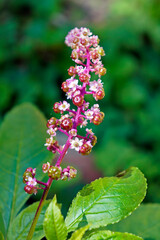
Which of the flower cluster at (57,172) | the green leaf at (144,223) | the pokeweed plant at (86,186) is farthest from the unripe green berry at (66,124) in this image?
the green leaf at (144,223)

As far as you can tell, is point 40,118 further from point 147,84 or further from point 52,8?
point 52,8

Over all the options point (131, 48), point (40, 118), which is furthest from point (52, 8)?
point (40, 118)

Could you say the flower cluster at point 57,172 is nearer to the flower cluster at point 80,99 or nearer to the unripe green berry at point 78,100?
the flower cluster at point 80,99

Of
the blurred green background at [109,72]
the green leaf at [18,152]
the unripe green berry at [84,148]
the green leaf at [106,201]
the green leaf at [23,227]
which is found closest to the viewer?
the unripe green berry at [84,148]

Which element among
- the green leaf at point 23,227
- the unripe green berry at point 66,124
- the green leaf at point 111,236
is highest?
the unripe green berry at point 66,124

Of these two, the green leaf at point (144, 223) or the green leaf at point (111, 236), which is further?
the green leaf at point (144, 223)

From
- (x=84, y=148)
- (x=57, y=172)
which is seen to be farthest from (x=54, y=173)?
(x=84, y=148)

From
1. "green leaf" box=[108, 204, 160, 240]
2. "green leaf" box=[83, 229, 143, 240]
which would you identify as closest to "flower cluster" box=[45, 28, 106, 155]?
"green leaf" box=[83, 229, 143, 240]
